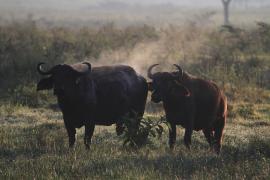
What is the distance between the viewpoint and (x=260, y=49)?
2291 centimetres

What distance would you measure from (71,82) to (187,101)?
1908 mm

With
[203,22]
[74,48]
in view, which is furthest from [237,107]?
[203,22]

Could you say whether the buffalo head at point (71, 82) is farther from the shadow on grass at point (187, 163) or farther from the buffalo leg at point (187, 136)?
the buffalo leg at point (187, 136)

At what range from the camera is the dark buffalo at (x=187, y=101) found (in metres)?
9.05

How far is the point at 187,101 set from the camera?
9.17 metres

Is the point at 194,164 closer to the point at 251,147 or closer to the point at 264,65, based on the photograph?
the point at 251,147

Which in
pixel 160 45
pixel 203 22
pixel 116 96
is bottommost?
pixel 203 22

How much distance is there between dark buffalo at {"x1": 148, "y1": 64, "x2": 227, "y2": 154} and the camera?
905 cm

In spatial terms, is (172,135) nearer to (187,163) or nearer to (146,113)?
(187,163)

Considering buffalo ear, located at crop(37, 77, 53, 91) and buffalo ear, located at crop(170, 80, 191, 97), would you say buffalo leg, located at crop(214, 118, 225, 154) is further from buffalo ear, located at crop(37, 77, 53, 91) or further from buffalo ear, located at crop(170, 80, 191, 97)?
buffalo ear, located at crop(37, 77, 53, 91)

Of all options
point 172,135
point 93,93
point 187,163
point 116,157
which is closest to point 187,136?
point 172,135

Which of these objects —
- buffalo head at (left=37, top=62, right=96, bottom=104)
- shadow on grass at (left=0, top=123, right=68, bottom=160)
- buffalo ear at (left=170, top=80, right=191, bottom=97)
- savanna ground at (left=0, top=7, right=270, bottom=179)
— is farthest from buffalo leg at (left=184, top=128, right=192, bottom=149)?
shadow on grass at (left=0, top=123, right=68, bottom=160)

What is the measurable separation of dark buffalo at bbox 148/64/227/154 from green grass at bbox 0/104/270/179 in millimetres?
431

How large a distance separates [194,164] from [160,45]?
16.0 m
